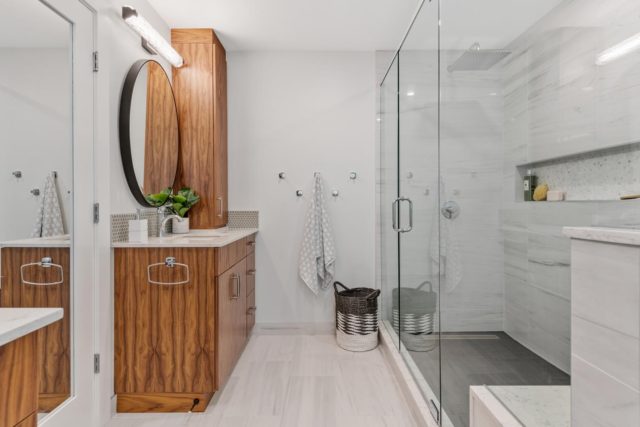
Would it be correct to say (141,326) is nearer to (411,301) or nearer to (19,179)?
(19,179)

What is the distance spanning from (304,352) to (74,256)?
1685mm

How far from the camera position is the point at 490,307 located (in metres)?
1.13

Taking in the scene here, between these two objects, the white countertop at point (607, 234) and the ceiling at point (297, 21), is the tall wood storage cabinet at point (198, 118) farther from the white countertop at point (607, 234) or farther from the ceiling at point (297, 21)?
the white countertop at point (607, 234)

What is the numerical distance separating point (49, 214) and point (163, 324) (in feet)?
2.47

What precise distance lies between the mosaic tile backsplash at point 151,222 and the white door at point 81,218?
0.21 meters

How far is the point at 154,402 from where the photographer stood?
1882 mm

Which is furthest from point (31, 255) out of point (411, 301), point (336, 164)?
point (336, 164)

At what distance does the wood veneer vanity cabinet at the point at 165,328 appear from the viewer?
6.17 ft

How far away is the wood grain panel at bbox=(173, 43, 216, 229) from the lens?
2.77 metres

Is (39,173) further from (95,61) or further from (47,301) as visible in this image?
(95,61)

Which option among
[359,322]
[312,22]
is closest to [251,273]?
[359,322]

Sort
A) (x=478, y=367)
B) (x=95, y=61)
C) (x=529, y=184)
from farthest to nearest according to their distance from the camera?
(x=95, y=61)
(x=478, y=367)
(x=529, y=184)

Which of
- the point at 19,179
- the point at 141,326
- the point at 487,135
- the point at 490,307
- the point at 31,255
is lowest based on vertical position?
the point at 141,326

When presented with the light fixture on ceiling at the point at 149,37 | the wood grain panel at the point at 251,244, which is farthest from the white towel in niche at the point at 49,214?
the wood grain panel at the point at 251,244
